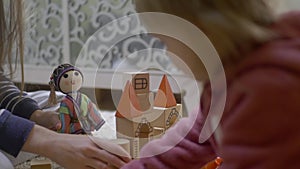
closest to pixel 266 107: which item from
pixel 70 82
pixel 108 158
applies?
pixel 108 158

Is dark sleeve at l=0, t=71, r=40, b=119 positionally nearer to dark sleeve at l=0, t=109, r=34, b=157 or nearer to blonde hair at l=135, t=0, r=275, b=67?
dark sleeve at l=0, t=109, r=34, b=157

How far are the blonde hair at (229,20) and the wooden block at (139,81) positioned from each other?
352mm

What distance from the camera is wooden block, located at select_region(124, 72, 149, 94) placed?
80 centimetres

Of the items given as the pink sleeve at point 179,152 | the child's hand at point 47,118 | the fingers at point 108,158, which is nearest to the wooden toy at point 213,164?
the pink sleeve at point 179,152

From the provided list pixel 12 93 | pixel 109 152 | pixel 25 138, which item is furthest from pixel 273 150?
pixel 12 93

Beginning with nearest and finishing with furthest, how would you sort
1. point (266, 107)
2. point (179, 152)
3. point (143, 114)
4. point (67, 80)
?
point (266, 107) < point (179, 152) < point (143, 114) < point (67, 80)

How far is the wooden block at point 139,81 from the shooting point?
0.80 metres

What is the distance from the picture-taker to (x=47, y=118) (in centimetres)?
90

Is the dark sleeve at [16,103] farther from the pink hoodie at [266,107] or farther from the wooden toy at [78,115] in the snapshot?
the pink hoodie at [266,107]

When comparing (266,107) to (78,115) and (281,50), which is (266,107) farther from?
(78,115)

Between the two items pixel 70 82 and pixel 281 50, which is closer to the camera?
pixel 281 50

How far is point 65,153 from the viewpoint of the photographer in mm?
728

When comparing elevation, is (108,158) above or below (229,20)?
below

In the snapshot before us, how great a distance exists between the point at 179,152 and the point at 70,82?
13.4 inches
